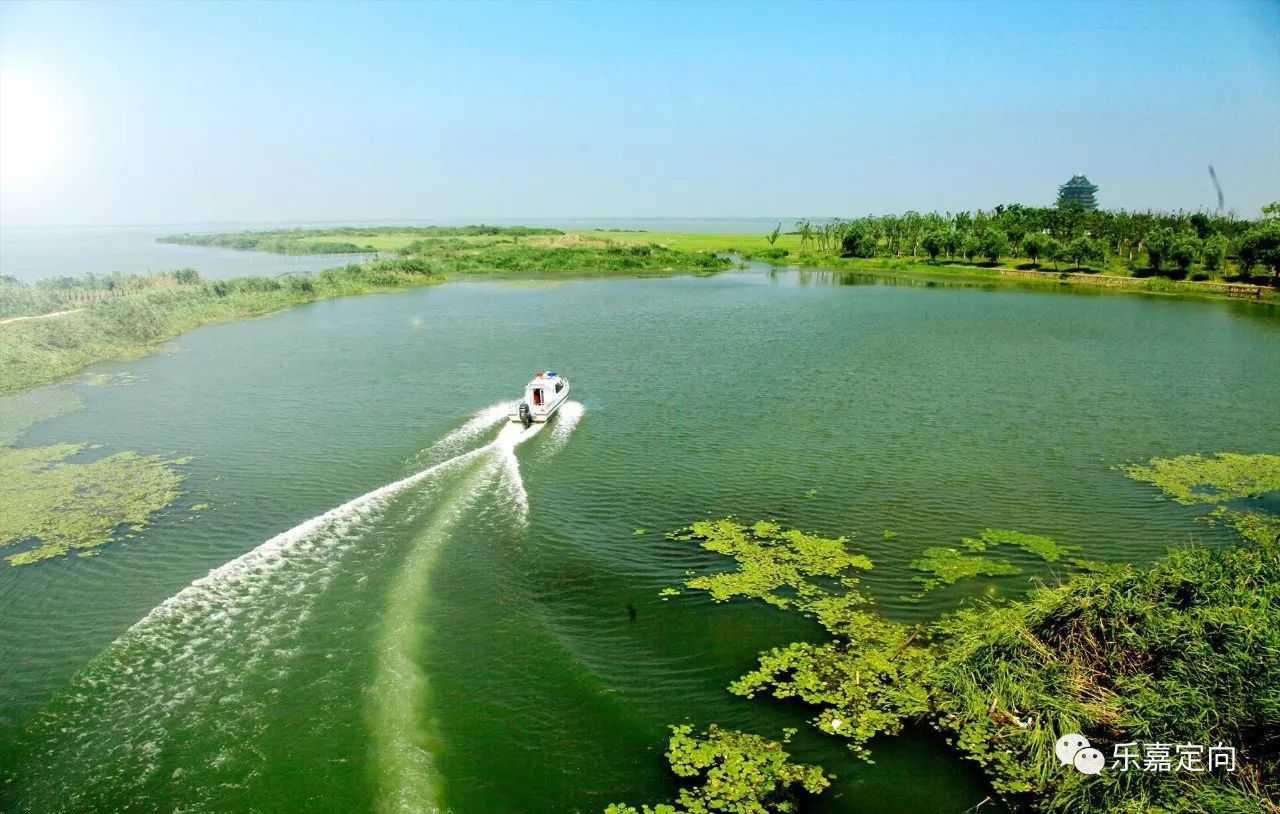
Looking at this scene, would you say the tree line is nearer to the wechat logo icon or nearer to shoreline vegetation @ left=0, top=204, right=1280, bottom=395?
shoreline vegetation @ left=0, top=204, right=1280, bottom=395

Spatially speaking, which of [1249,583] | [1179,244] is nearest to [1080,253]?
[1179,244]

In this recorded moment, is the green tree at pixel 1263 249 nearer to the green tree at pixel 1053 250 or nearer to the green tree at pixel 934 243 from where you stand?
the green tree at pixel 1053 250

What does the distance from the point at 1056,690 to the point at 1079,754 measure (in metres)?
0.99

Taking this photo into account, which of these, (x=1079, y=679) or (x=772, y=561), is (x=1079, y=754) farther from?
(x=772, y=561)

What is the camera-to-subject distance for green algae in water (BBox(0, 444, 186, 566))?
16.9m

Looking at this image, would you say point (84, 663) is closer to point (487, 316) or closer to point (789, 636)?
point (789, 636)

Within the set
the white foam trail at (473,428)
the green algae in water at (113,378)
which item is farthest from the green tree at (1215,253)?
the green algae in water at (113,378)

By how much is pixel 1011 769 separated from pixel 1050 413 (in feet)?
67.0

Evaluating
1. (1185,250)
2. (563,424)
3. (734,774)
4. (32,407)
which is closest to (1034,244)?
(1185,250)

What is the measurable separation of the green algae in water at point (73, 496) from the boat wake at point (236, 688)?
480 cm

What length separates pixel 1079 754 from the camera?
918 cm

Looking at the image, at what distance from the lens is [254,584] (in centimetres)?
1474

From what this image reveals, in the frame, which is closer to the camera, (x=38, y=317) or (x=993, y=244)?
(x=38, y=317)

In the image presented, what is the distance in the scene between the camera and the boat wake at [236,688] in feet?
32.3
